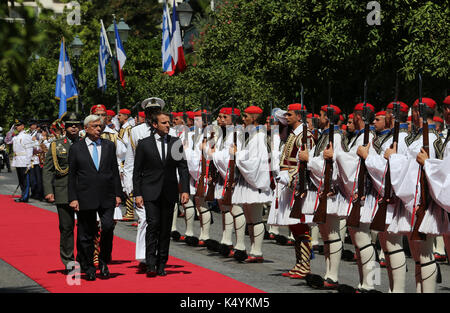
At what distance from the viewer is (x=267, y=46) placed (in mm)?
22938

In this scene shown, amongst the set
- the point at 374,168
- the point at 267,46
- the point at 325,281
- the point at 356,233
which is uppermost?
the point at 267,46

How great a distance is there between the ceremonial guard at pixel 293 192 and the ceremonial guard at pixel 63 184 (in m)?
2.56

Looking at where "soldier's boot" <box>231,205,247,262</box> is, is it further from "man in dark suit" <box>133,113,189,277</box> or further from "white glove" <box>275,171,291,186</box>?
"white glove" <box>275,171,291,186</box>

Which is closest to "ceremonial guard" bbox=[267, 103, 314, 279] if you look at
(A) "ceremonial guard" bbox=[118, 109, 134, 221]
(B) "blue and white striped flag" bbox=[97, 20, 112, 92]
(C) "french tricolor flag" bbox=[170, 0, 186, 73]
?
(A) "ceremonial guard" bbox=[118, 109, 134, 221]

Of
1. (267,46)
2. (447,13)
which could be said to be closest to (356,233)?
(447,13)

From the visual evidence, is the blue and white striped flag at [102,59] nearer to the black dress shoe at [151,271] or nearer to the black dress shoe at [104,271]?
the black dress shoe at [104,271]

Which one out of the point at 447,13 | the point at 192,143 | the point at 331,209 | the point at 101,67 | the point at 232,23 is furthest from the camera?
the point at 101,67

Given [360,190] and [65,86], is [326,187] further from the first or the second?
[65,86]

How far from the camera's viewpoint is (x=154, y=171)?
11.5 m

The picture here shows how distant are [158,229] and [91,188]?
0.97 metres

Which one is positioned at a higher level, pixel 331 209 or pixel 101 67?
pixel 101 67

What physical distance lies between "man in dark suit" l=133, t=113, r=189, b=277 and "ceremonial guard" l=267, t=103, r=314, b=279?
1.23 metres

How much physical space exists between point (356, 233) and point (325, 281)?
3.22 feet
